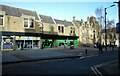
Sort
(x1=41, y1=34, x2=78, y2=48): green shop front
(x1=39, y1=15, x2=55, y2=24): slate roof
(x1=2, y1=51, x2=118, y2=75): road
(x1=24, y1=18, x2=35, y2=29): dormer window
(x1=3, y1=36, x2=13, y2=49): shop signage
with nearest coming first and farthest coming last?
(x1=2, y1=51, x2=118, y2=75): road < (x1=3, y1=36, x2=13, y2=49): shop signage < (x1=24, y1=18, x2=35, y2=29): dormer window < (x1=41, y1=34, x2=78, y2=48): green shop front < (x1=39, y1=15, x2=55, y2=24): slate roof

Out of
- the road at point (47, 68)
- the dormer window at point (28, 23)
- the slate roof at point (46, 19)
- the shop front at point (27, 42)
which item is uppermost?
the slate roof at point (46, 19)

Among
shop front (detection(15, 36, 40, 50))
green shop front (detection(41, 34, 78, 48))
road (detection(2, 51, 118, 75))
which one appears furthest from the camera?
green shop front (detection(41, 34, 78, 48))

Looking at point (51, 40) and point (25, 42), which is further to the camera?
point (51, 40)

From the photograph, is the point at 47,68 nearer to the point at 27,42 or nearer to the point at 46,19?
the point at 27,42

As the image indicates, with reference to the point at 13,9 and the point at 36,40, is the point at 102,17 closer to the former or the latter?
the point at 36,40

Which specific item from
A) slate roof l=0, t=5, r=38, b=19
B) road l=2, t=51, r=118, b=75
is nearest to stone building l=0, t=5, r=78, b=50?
slate roof l=0, t=5, r=38, b=19

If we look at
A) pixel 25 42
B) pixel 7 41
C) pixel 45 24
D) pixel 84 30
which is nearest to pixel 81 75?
pixel 7 41

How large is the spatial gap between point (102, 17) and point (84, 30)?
67.2 ft

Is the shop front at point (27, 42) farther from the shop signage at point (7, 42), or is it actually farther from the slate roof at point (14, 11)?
the slate roof at point (14, 11)

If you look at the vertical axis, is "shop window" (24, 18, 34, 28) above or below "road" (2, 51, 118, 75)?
above

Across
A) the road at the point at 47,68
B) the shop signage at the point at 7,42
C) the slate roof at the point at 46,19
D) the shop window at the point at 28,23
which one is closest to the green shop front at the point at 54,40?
the slate roof at the point at 46,19

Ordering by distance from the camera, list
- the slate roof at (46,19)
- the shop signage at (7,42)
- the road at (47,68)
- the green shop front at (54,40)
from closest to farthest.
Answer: the road at (47,68) → the shop signage at (7,42) → the green shop front at (54,40) → the slate roof at (46,19)

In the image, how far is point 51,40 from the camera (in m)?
55.6

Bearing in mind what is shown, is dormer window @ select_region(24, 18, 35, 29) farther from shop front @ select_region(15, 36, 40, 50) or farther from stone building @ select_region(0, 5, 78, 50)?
shop front @ select_region(15, 36, 40, 50)
